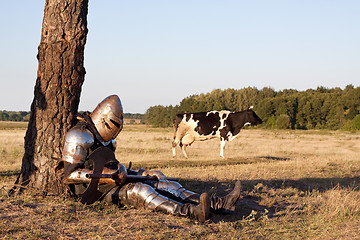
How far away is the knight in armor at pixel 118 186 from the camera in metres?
6.71

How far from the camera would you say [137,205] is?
695cm

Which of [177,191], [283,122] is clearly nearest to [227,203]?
[177,191]

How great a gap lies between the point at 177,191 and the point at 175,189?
0.05 metres

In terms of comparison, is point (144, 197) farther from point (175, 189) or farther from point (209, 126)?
point (209, 126)

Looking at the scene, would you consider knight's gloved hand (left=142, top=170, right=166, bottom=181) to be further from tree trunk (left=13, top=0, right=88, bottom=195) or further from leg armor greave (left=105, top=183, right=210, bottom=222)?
tree trunk (left=13, top=0, right=88, bottom=195)

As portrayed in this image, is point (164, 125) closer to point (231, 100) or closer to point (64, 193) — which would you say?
point (231, 100)

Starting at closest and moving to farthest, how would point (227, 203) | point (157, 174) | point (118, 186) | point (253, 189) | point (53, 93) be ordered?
point (227, 203) → point (118, 186) → point (157, 174) → point (53, 93) → point (253, 189)

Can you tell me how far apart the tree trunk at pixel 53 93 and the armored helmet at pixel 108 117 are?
69 cm

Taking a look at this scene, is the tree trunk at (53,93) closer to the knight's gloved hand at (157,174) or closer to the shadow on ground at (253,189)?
the knight's gloved hand at (157,174)

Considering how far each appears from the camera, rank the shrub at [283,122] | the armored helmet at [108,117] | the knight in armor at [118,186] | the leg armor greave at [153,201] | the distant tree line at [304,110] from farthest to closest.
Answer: the shrub at [283,122] → the distant tree line at [304,110] → the armored helmet at [108,117] → the knight in armor at [118,186] → the leg armor greave at [153,201]

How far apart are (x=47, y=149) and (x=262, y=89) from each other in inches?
3714

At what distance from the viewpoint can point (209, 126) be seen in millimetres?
21453

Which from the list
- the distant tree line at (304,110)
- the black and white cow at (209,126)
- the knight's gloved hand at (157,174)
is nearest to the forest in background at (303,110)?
the distant tree line at (304,110)

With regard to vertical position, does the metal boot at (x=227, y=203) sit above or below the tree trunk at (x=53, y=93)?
below
